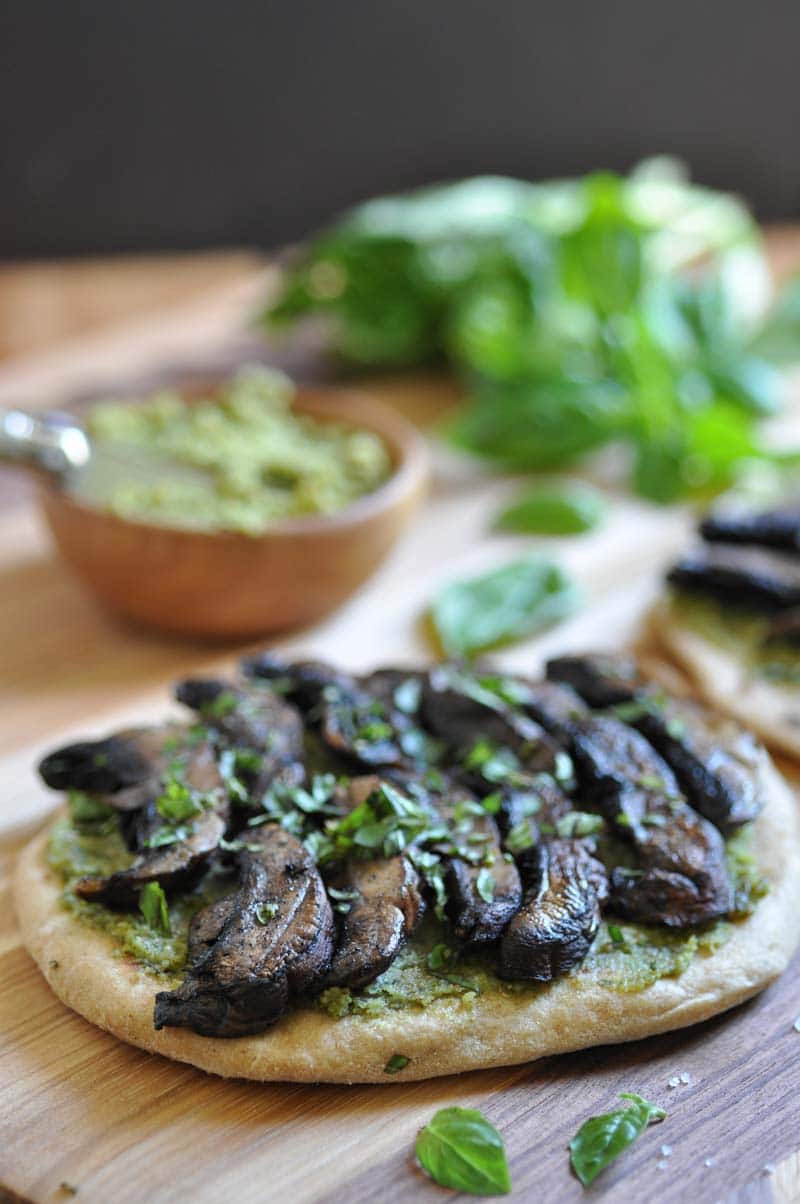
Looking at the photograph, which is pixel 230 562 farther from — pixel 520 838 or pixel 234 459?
pixel 520 838

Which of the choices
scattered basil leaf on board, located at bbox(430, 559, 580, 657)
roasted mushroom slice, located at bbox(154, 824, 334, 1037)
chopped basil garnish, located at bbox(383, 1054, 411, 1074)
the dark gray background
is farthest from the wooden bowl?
the dark gray background

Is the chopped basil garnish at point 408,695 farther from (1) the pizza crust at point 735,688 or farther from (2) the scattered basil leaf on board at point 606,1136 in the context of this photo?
(2) the scattered basil leaf on board at point 606,1136

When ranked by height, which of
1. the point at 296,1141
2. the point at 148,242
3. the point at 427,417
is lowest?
the point at 296,1141

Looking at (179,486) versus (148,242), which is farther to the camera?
(148,242)

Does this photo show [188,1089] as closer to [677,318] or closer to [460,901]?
[460,901]

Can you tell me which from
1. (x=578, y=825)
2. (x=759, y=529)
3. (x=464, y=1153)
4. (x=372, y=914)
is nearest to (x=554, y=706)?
(x=578, y=825)

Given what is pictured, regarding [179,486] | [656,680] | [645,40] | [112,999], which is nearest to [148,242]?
[645,40]
